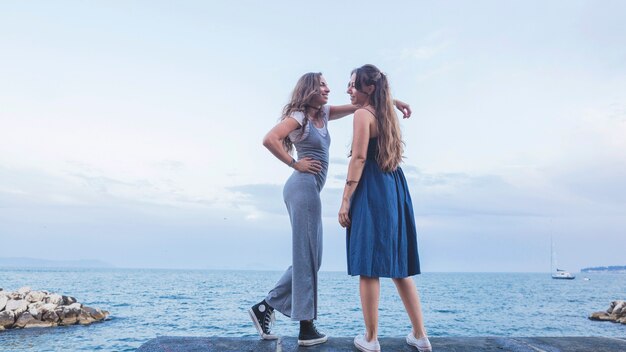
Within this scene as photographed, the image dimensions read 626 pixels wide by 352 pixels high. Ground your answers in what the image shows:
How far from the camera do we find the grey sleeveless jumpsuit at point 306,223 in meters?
3.84

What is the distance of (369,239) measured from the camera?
3.57m

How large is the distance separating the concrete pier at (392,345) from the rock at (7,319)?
69.3ft

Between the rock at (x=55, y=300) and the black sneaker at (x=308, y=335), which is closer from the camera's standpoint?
the black sneaker at (x=308, y=335)

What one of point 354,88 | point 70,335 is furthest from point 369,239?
point 70,335

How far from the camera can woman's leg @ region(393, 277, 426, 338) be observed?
372 centimetres

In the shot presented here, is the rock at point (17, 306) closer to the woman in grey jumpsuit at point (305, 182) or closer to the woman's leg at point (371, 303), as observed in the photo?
the woman in grey jumpsuit at point (305, 182)

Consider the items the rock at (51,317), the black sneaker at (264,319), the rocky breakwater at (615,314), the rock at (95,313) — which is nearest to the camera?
the black sneaker at (264,319)

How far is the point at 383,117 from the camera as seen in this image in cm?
371

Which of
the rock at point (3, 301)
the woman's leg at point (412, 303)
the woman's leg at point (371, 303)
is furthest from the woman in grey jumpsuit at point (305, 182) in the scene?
the rock at point (3, 301)

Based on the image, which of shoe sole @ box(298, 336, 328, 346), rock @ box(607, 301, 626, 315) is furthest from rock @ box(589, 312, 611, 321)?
shoe sole @ box(298, 336, 328, 346)

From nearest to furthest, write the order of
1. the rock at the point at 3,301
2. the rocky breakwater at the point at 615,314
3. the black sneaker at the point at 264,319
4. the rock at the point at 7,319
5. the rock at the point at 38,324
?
the black sneaker at the point at 264,319 → the rock at the point at 7,319 → the rock at the point at 38,324 → the rock at the point at 3,301 → the rocky breakwater at the point at 615,314

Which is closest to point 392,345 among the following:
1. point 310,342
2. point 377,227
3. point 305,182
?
point 310,342

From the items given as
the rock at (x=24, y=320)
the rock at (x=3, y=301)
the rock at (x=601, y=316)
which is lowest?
the rock at (x=601, y=316)

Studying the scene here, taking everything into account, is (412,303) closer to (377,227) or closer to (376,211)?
(377,227)
